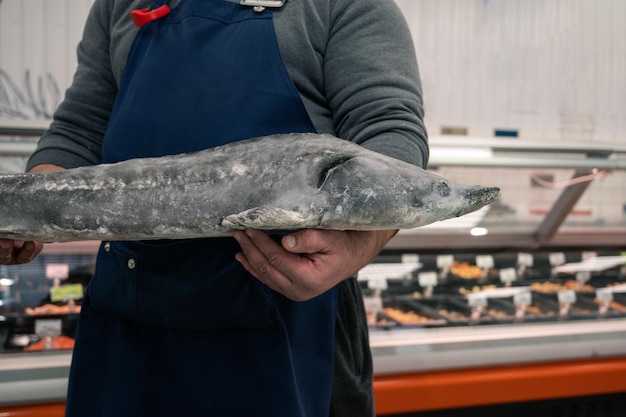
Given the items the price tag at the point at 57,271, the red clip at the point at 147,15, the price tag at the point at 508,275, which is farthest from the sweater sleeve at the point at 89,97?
the price tag at the point at 508,275

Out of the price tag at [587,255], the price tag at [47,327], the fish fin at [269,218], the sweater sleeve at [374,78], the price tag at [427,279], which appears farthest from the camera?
the price tag at [587,255]

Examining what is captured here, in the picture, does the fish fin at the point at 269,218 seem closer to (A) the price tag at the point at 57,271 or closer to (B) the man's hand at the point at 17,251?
(B) the man's hand at the point at 17,251

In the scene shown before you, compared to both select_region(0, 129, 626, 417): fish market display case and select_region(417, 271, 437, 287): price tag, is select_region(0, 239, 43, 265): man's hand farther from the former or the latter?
select_region(417, 271, 437, 287): price tag

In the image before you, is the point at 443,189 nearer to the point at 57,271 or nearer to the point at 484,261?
the point at 57,271

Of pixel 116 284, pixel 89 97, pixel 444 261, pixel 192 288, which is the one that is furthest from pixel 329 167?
pixel 444 261

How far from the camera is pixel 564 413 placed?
2.18 metres

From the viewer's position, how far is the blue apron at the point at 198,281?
41.9 inches

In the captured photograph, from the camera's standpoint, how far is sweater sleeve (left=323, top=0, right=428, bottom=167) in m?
1.00

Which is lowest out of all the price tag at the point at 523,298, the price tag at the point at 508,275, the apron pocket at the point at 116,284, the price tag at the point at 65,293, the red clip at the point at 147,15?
the price tag at the point at 523,298

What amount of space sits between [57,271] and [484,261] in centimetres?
213

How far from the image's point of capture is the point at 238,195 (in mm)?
833

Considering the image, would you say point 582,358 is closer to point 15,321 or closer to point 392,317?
point 392,317

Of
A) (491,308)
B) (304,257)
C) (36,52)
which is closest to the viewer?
(304,257)

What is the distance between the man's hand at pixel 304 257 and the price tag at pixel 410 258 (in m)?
2.11
